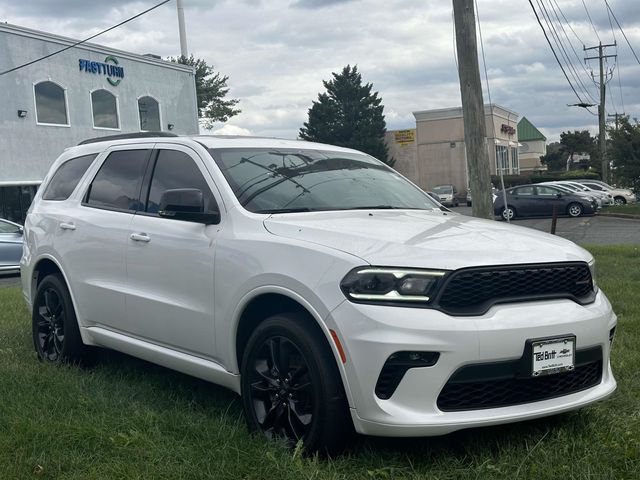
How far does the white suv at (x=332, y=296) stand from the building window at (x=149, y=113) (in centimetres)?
2574

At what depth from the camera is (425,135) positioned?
2250 inches

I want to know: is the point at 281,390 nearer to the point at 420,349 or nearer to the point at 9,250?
the point at 420,349

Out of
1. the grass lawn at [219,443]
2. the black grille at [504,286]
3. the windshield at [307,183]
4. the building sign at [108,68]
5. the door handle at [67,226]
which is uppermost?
the building sign at [108,68]

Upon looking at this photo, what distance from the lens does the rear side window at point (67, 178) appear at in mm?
5883

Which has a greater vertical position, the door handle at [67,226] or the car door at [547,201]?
the door handle at [67,226]

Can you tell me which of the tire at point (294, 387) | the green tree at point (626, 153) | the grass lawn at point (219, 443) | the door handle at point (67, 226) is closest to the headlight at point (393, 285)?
the tire at point (294, 387)

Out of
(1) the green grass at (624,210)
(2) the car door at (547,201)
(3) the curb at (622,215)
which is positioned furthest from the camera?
(2) the car door at (547,201)

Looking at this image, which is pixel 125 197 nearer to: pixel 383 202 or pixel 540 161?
pixel 383 202

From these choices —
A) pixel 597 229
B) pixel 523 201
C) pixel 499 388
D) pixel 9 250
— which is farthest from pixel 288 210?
pixel 523 201

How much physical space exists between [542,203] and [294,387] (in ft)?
89.0

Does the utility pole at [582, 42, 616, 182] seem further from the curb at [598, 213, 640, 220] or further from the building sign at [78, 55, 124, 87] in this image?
the building sign at [78, 55, 124, 87]

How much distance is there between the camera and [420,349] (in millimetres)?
3240

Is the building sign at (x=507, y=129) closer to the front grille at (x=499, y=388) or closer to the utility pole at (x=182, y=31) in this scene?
the utility pole at (x=182, y=31)

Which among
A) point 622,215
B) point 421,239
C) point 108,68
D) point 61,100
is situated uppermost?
point 108,68
